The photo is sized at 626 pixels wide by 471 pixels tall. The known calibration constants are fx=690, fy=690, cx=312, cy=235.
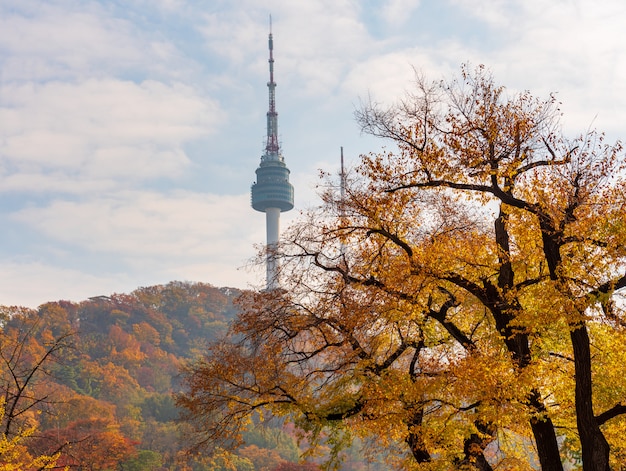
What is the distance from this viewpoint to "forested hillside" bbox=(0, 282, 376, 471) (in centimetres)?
4641

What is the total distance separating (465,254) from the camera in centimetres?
1320

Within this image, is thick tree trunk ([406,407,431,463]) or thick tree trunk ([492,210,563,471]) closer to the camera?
thick tree trunk ([492,210,563,471])

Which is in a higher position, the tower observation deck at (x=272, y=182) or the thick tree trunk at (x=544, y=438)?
the tower observation deck at (x=272, y=182)

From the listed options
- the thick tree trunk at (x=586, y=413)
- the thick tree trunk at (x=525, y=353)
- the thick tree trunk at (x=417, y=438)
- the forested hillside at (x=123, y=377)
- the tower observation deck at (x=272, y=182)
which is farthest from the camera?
the tower observation deck at (x=272, y=182)

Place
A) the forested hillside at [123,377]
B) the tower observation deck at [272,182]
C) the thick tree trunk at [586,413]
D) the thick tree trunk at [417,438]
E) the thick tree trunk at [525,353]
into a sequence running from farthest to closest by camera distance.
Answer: the tower observation deck at [272,182]
the forested hillside at [123,377]
the thick tree trunk at [417,438]
the thick tree trunk at [525,353]
the thick tree trunk at [586,413]

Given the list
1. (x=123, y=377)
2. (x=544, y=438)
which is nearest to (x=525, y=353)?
(x=544, y=438)

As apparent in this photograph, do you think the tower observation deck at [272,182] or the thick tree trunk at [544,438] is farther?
the tower observation deck at [272,182]

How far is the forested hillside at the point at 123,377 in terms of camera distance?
152ft

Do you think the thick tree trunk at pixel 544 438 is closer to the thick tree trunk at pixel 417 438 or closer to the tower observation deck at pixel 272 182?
the thick tree trunk at pixel 417 438

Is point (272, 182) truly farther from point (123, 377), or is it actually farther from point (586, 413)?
point (586, 413)

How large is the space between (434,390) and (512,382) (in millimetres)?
1874

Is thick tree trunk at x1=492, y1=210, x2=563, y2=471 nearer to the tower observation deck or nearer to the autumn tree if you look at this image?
the autumn tree

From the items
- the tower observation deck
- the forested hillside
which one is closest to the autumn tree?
the forested hillside

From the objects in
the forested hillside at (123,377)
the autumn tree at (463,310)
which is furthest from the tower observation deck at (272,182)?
the autumn tree at (463,310)
